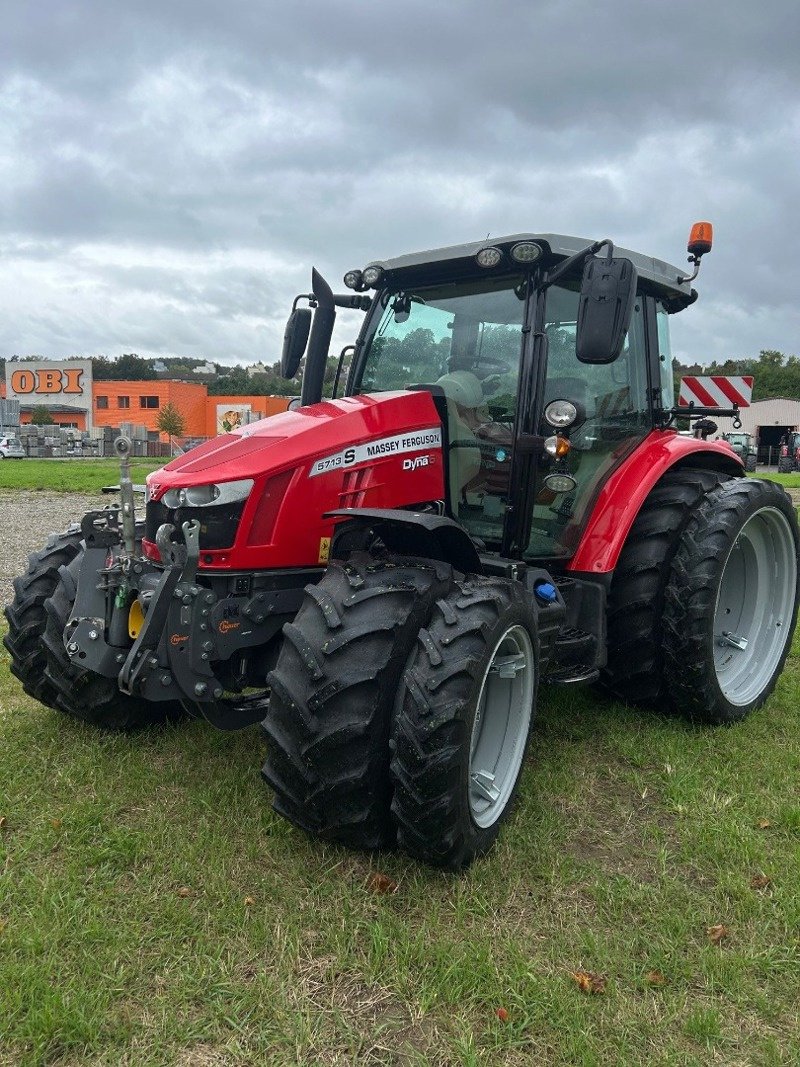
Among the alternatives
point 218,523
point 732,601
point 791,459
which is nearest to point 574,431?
point 732,601

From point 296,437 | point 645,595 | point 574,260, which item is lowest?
point 645,595

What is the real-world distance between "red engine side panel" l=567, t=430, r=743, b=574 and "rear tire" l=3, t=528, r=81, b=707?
2.54 m

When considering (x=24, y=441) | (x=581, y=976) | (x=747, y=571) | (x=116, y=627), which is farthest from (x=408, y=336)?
(x=24, y=441)

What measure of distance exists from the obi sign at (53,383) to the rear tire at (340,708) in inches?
2556

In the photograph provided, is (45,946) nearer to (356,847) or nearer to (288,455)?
(356,847)

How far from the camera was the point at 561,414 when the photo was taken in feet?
12.3

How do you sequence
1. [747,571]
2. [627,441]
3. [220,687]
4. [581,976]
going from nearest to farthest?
[581,976]
[220,687]
[627,441]
[747,571]

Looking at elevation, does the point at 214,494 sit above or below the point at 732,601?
above

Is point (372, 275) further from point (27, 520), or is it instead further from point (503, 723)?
point (27, 520)

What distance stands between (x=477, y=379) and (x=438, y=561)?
124cm

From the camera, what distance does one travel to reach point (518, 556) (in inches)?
156

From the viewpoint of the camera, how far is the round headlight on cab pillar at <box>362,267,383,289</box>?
431cm

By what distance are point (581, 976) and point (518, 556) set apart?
192 cm

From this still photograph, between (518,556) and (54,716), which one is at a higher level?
(518,556)
